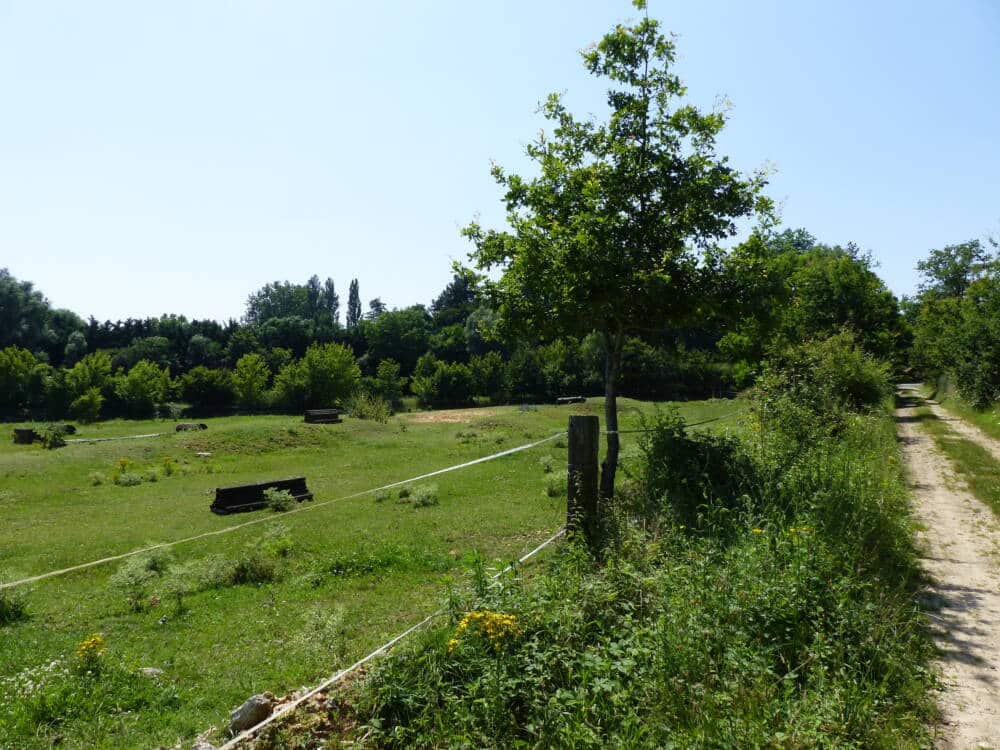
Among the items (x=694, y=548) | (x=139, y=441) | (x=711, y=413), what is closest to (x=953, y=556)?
(x=694, y=548)

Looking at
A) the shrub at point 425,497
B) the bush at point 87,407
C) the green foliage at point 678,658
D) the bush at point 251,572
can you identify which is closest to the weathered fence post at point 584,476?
the green foliage at point 678,658

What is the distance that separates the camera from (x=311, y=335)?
282ft

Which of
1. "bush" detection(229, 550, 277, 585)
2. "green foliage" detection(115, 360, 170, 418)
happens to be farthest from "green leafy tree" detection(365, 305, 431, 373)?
"bush" detection(229, 550, 277, 585)

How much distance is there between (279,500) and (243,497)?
1.21m

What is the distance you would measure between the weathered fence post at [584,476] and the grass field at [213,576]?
1583 mm

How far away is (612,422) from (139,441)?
92.5 feet

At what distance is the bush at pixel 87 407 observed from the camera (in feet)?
175

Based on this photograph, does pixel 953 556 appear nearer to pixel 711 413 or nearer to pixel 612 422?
pixel 612 422

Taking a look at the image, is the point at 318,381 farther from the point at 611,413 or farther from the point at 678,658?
the point at 678,658

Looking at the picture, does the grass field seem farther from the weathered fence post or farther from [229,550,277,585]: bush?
the weathered fence post

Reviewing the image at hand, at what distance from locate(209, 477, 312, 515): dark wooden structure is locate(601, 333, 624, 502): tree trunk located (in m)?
11.2

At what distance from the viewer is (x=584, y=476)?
783 cm

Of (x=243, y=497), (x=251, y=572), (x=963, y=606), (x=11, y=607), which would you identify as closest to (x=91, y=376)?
(x=243, y=497)

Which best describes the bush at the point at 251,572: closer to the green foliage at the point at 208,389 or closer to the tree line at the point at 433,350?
the tree line at the point at 433,350
